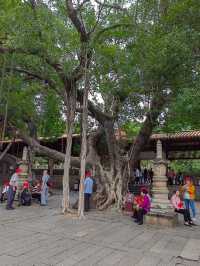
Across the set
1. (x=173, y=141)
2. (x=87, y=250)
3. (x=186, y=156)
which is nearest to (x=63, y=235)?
(x=87, y=250)

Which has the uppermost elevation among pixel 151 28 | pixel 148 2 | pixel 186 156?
pixel 148 2

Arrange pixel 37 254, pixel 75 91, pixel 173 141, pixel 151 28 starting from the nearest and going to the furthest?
pixel 37 254 → pixel 151 28 → pixel 75 91 → pixel 173 141

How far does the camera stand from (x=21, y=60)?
9047mm

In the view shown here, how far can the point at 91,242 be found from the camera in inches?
213

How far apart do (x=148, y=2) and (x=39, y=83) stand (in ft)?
18.1

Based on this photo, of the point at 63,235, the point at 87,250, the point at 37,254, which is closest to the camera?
the point at 37,254

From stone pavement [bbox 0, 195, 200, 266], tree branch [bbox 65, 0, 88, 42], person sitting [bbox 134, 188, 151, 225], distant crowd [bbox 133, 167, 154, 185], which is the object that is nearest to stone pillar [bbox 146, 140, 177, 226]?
person sitting [bbox 134, 188, 151, 225]

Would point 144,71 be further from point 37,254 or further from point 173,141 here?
point 173,141

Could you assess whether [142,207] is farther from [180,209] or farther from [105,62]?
[105,62]

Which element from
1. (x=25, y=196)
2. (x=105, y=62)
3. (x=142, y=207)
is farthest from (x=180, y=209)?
(x=25, y=196)

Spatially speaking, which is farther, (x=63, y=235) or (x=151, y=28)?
(x=151, y=28)

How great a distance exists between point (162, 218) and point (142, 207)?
0.65 meters

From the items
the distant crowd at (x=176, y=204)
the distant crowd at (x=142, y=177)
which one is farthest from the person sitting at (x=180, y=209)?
the distant crowd at (x=142, y=177)

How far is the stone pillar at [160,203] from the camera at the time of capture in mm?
7299
